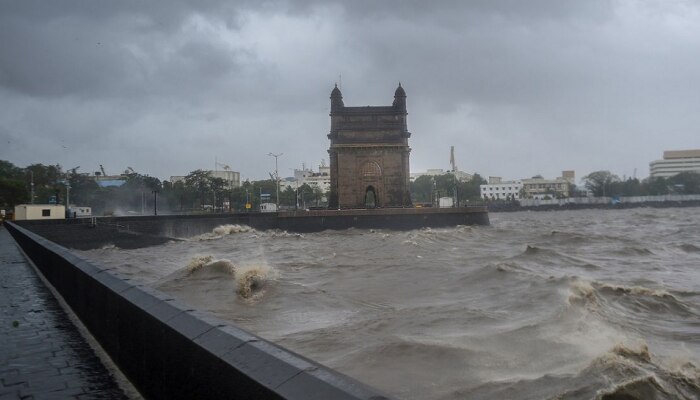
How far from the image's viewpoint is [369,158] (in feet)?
189

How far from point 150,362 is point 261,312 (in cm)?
759

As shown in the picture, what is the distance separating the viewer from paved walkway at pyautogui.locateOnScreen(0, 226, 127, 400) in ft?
14.0

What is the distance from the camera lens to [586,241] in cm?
3073

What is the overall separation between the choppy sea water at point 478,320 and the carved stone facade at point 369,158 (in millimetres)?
36805

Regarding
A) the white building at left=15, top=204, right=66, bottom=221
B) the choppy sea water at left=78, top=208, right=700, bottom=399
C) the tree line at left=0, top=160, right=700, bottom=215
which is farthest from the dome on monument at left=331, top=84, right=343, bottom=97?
the choppy sea water at left=78, top=208, right=700, bottom=399

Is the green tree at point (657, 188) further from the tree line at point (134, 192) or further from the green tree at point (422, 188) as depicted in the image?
the tree line at point (134, 192)

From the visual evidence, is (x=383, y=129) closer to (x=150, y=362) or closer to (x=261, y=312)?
(x=261, y=312)

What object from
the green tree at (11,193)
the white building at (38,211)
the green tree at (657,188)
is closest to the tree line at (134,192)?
the green tree at (11,193)

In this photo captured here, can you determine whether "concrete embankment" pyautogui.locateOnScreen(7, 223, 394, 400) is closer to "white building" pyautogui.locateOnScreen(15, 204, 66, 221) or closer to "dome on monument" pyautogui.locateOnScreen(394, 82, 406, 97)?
"white building" pyautogui.locateOnScreen(15, 204, 66, 221)

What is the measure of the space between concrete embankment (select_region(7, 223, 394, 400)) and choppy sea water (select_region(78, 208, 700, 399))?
319cm

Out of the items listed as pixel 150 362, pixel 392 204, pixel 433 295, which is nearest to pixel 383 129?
pixel 392 204

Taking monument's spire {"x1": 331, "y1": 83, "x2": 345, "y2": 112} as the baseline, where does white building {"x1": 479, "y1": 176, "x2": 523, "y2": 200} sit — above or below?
below

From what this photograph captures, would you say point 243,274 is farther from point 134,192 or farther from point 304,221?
point 134,192

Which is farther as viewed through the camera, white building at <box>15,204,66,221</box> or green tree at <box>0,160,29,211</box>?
green tree at <box>0,160,29,211</box>
